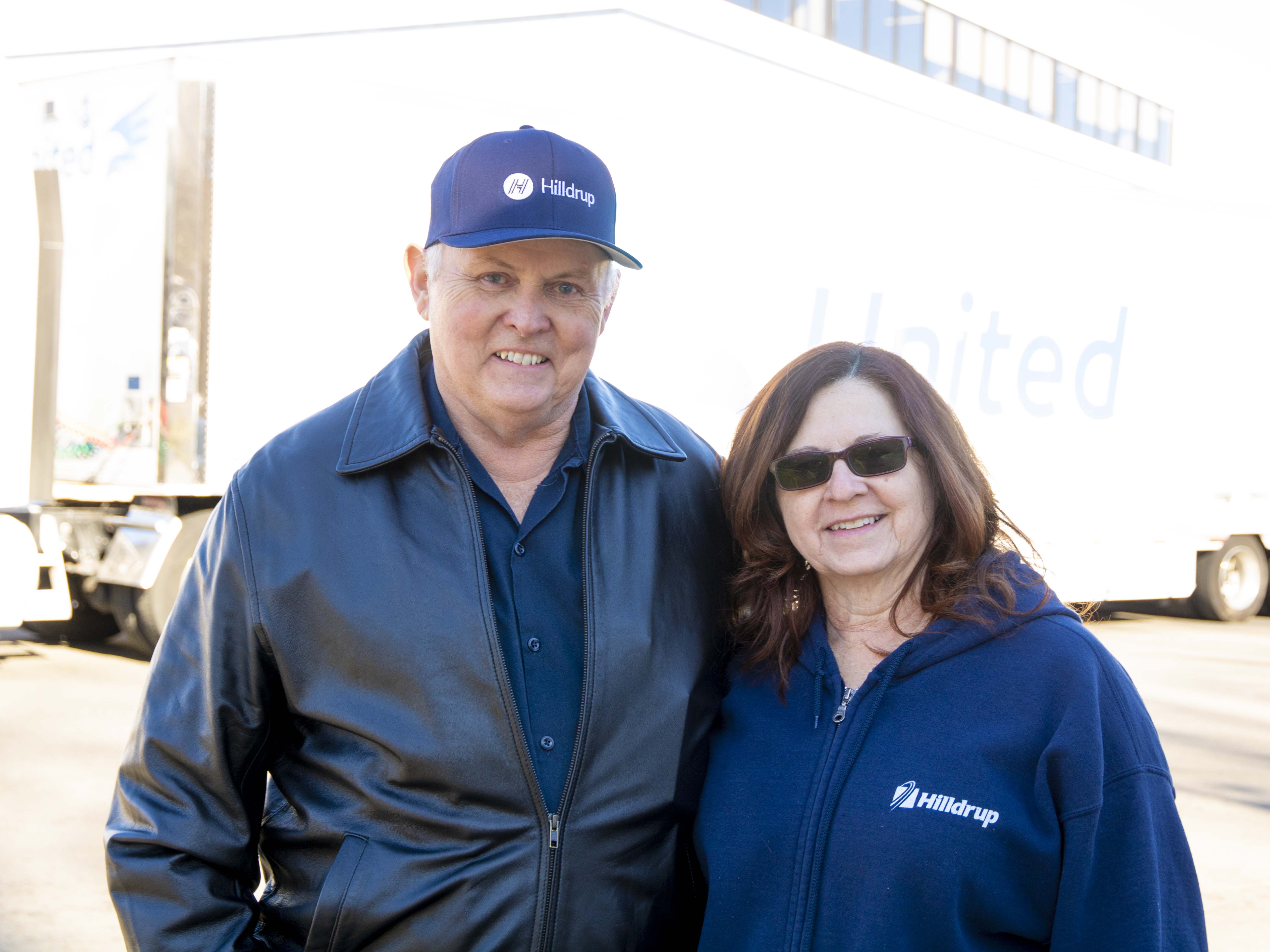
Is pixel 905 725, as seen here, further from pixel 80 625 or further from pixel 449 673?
pixel 80 625

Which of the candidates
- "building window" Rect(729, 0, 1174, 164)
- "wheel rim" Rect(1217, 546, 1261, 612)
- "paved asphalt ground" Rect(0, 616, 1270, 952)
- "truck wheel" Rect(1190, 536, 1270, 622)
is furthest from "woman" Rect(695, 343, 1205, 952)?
"building window" Rect(729, 0, 1174, 164)

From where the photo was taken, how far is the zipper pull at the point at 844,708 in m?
2.03

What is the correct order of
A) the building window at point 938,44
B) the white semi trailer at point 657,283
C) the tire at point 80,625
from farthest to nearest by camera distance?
the building window at point 938,44 < the tire at point 80,625 < the white semi trailer at point 657,283

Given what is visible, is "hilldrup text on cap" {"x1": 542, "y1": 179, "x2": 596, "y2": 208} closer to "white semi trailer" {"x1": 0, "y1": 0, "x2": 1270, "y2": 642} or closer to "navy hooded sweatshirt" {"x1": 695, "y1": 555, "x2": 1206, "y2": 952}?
"navy hooded sweatshirt" {"x1": 695, "y1": 555, "x2": 1206, "y2": 952}

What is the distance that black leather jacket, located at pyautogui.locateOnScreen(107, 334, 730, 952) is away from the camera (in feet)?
6.08

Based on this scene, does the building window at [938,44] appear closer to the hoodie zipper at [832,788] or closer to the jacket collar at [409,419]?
the jacket collar at [409,419]

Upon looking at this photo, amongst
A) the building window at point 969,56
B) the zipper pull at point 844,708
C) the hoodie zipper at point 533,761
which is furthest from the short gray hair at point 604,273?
the building window at point 969,56

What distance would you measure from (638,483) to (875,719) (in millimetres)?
617

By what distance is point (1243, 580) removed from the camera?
13406 millimetres

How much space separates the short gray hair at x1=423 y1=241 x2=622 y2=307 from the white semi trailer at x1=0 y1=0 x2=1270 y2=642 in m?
5.93

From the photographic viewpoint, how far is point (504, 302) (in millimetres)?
2092

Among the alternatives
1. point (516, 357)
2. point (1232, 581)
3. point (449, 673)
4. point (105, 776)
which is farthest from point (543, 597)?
point (1232, 581)

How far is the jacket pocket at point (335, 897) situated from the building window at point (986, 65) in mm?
34806

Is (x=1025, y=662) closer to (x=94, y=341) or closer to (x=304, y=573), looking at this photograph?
(x=304, y=573)
